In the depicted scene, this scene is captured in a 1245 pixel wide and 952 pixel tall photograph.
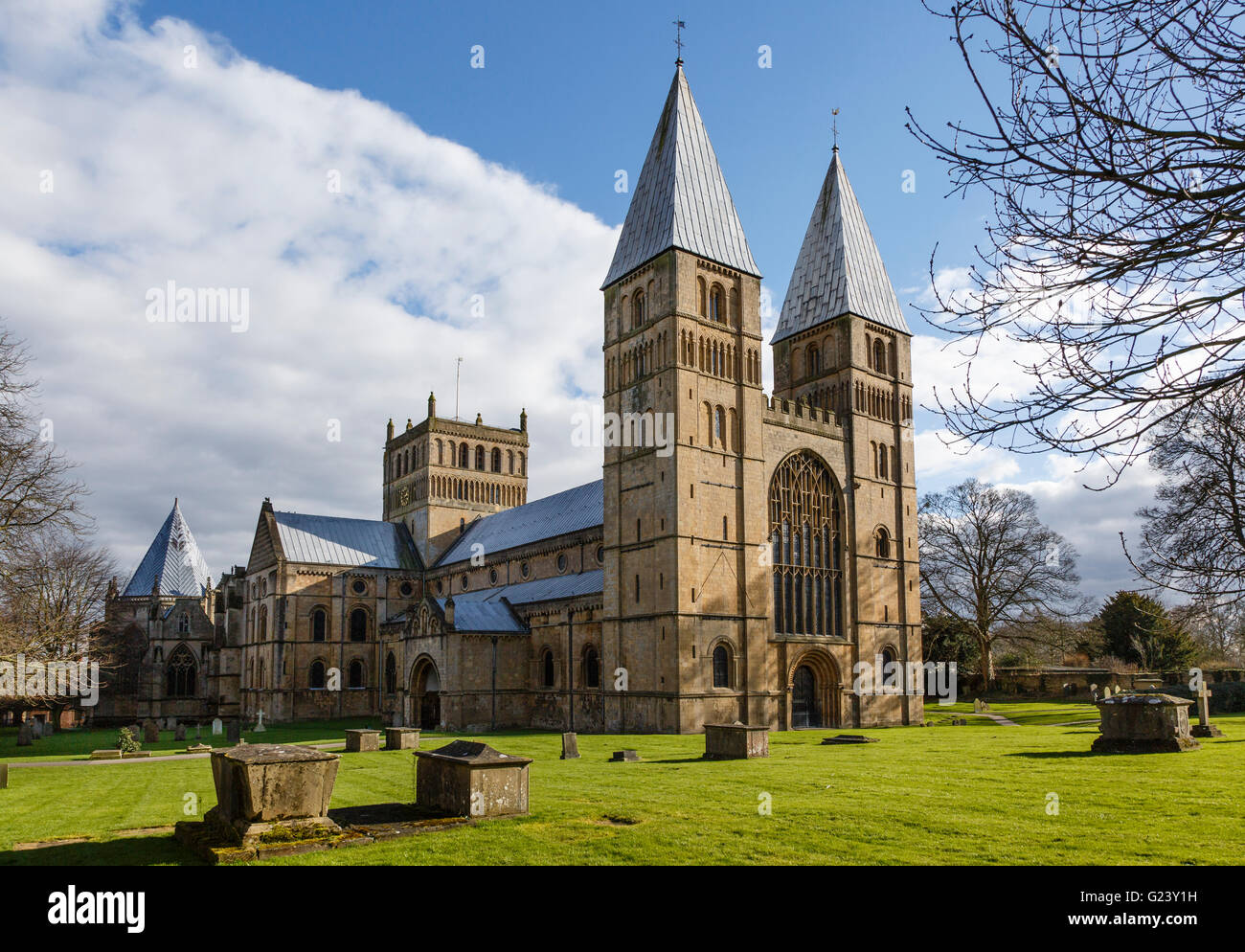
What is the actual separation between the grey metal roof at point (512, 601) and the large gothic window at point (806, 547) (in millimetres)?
7713

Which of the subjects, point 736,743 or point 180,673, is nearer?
point 736,743

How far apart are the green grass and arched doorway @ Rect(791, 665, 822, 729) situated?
60.4ft

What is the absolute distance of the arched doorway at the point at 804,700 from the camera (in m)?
38.9

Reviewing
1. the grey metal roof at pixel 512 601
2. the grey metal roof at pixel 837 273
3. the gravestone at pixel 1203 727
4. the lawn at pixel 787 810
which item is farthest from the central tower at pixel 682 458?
the gravestone at pixel 1203 727

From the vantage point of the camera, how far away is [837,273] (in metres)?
44.4

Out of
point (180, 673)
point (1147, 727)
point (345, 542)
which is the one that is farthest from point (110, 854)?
point (180, 673)

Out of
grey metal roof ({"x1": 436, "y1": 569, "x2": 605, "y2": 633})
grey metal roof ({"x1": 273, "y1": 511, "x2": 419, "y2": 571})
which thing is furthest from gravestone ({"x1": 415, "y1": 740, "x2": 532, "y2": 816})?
grey metal roof ({"x1": 273, "y1": 511, "x2": 419, "y2": 571})

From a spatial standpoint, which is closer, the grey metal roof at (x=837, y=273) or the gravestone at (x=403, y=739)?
the gravestone at (x=403, y=739)

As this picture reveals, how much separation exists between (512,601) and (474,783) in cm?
3267

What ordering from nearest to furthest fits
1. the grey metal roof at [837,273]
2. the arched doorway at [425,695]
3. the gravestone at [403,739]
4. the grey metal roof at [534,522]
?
the gravestone at [403,739]
the arched doorway at [425,695]
the grey metal roof at [837,273]
the grey metal roof at [534,522]

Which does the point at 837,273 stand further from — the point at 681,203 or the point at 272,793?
the point at 272,793

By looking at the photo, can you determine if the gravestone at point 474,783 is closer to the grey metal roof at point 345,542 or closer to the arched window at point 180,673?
the grey metal roof at point 345,542

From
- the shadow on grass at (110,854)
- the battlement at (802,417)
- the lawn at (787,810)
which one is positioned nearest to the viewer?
the lawn at (787,810)
